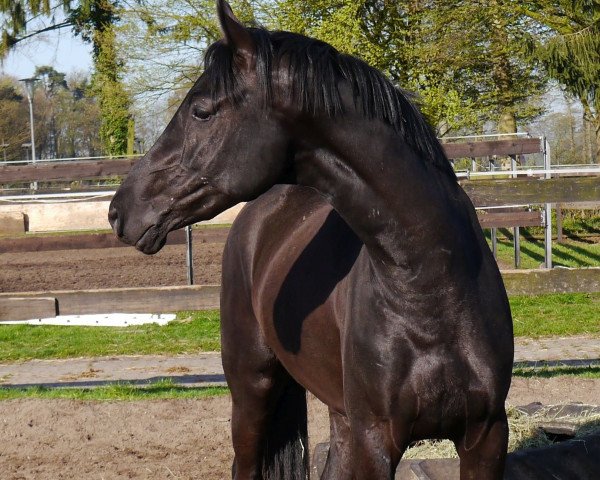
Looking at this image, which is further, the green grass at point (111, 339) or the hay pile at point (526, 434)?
the green grass at point (111, 339)

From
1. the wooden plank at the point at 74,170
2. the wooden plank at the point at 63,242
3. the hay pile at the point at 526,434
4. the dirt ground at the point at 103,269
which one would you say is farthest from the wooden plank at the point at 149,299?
the dirt ground at the point at 103,269

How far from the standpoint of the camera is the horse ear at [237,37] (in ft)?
7.67

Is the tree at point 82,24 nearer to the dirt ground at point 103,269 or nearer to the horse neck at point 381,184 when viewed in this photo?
the dirt ground at point 103,269

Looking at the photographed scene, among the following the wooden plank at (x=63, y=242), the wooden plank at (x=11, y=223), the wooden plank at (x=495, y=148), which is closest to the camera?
the wooden plank at (x=63, y=242)

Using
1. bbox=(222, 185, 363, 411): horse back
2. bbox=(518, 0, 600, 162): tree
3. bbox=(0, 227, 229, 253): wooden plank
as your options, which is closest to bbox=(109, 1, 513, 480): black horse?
bbox=(222, 185, 363, 411): horse back

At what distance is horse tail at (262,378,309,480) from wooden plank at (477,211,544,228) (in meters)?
9.54

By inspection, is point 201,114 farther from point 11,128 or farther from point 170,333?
point 11,128

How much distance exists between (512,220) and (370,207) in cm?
1104

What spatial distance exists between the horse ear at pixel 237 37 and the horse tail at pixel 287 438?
5.99 ft

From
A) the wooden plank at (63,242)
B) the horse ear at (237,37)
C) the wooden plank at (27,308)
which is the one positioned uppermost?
the horse ear at (237,37)

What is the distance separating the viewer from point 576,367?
6.95 m

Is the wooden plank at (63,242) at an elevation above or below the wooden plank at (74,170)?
below

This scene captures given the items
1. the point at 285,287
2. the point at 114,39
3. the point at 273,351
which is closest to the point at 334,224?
the point at 285,287

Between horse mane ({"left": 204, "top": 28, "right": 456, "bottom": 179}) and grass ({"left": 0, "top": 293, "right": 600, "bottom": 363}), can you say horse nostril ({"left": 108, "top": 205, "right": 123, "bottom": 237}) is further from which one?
grass ({"left": 0, "top": 293, "right": 600, "bottom": 363})
